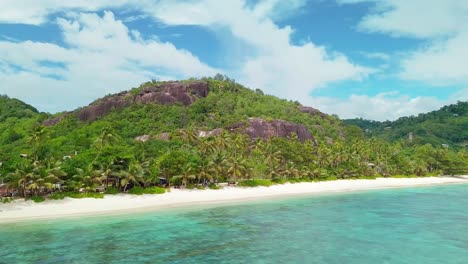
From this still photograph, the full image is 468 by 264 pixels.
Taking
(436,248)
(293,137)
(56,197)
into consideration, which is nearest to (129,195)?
(56,197)

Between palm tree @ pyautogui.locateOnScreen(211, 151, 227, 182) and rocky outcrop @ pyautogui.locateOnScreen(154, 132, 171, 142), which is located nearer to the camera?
palm tree @ pyautogui.locateOnScreen(211, 151, 227, 182)

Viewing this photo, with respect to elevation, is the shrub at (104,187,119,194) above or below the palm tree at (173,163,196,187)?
below

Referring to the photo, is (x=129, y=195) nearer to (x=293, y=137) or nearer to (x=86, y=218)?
(x=86, y=218)

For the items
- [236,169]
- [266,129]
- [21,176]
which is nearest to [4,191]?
[21,176]

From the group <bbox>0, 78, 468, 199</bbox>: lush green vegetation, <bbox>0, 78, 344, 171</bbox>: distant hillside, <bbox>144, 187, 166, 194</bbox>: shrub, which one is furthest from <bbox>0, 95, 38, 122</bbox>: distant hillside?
<bbox>144, 187, 166, 194</bbox>: shrub

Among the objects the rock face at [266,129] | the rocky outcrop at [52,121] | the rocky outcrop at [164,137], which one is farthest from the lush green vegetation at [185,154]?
the rock face at [266,129]

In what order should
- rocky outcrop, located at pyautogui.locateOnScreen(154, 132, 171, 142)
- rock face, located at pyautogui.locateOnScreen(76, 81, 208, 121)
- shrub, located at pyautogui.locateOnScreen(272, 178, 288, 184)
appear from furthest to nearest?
rock face, located at pyautogui.locateOnScreen(76, 81, 208, 121), rocky outcrop, located at pyautogui.locateOnScreen(154, 132, 171, 142), shrub, located at pyautogui.locateOnScreen(272, 178, 288, 184)

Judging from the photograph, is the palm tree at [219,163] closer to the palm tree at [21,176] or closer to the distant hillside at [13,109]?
the palm tree at [21,176]

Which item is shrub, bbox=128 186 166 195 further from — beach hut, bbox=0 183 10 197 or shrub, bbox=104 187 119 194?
beach hut, bbox=0 183 10 197
